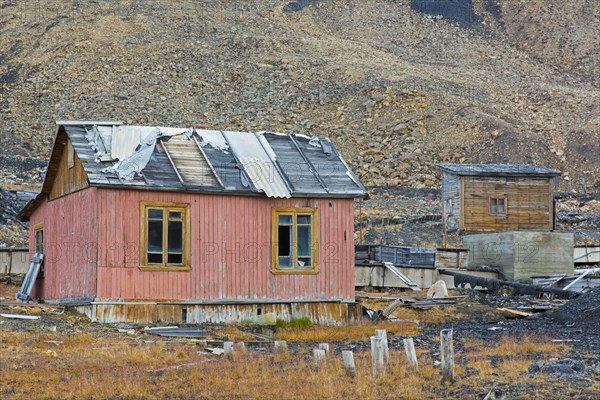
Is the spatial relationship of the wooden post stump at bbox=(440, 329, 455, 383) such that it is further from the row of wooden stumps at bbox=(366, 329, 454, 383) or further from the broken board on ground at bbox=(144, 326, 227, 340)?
the broken board on ground at bbox=(144, 326, 227, 340)

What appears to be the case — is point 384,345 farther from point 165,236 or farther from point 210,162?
point 210,162

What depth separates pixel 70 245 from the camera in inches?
1085

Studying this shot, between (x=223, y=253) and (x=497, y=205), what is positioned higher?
(x=497, y=205)

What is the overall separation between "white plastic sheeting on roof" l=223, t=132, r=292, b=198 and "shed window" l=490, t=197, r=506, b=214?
82.5 feet

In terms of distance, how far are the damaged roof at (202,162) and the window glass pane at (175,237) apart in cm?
86

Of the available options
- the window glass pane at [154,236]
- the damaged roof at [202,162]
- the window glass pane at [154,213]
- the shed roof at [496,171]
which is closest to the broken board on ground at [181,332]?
the window glass pane at [154,236]

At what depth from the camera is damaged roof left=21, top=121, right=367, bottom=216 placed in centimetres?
2634

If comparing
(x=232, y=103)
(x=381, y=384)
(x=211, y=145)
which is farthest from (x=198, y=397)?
(x=232, y=103)

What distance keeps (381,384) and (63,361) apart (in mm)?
5744

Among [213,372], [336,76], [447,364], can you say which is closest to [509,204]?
[336,76]

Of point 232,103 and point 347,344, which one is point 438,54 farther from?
point 347,344

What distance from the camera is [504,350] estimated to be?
2055cm

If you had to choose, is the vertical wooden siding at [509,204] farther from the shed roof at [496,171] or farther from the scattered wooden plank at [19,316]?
the scattered wooden plank at [19,316]

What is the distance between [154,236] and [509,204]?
2968 cm
